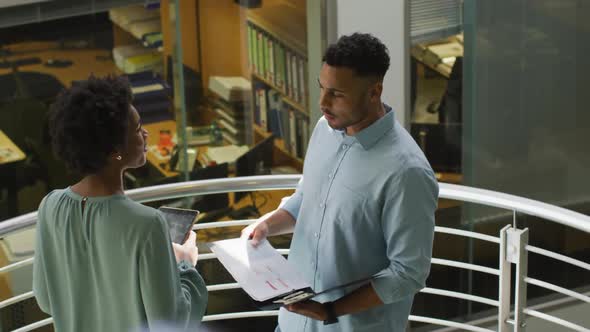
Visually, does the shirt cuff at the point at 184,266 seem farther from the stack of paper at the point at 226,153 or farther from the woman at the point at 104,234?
the stack of paper at the point at 226,153

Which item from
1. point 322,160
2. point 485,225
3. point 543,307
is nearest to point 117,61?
point 485,225

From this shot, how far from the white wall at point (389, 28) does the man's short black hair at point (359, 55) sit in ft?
8.50

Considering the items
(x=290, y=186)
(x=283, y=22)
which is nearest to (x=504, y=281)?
(x=290, y=186)

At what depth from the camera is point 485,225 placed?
5.18 meters

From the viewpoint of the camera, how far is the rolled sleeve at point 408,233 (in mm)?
2215

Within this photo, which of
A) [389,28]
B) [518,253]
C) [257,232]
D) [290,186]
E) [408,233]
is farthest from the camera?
A: [389,28]

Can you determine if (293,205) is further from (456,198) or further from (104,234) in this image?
(104,234)

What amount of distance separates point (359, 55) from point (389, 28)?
272 centimetres

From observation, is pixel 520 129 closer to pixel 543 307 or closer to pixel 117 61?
pixel 543 307

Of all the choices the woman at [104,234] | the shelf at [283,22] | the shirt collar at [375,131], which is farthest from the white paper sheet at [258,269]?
the shelf at [283,22]

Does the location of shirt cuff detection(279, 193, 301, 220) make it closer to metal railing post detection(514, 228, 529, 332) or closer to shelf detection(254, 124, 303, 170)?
metal railing post detection(514, 228, 529, 332)

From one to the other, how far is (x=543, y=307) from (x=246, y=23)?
207 centimetres

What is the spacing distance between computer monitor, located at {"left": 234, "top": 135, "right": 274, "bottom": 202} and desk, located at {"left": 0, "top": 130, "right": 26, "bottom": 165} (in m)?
1.16

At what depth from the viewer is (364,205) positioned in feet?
7.52
